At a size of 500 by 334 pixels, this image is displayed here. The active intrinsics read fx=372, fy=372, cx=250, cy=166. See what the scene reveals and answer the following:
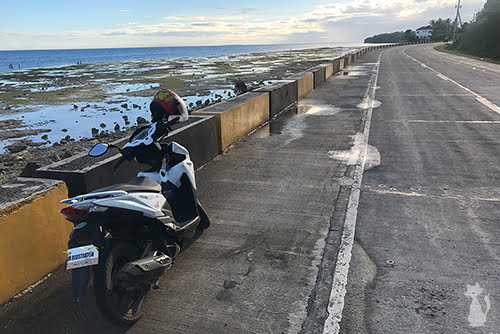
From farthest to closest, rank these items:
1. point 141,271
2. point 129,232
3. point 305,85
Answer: point 305,85 → point 129,232 → point 141,271

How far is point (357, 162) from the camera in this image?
24.0 feet

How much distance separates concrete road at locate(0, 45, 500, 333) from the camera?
10.5ft

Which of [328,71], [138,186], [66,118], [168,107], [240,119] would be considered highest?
[168,107]

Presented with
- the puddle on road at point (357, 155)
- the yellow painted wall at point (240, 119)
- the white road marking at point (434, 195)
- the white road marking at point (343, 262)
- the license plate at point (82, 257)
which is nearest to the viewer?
the license plate at point (82, 257)

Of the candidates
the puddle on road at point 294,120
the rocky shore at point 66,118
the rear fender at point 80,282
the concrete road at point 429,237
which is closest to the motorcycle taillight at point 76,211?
the rear fender at point 80,282

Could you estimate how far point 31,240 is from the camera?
Answer: 11.9 feet

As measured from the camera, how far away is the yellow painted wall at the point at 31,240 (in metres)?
3.38

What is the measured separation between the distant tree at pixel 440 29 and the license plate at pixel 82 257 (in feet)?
474

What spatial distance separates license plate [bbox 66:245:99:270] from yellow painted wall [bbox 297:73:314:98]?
13.8 m

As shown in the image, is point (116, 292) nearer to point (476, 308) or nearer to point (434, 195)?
point (476, 308)

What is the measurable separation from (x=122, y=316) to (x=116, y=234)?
2.16ft

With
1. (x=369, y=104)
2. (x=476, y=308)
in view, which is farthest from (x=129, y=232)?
(x=369, y=104)

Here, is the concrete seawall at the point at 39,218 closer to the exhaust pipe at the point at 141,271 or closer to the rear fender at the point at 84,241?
the rear fender at the point at 84,241

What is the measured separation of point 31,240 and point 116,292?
1254 mm
